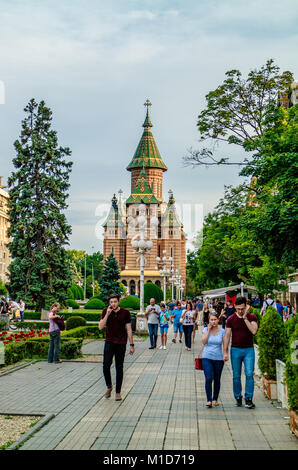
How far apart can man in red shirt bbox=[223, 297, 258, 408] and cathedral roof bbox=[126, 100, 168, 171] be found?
9373cm

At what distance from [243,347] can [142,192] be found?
289ft

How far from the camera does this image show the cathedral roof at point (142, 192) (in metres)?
94.4

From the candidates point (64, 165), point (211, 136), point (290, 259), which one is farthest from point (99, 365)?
point (64, 165)

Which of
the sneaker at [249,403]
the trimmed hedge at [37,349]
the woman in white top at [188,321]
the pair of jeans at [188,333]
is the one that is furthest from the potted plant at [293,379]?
the pair of jeans at [188,333]

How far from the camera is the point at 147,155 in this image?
4033 inches

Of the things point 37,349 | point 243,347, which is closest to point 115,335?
point 243,347

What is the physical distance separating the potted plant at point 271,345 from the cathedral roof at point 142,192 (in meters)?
84.8

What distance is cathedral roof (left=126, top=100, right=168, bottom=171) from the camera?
332 ft

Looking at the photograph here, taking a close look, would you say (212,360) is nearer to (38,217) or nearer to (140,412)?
(140,412)

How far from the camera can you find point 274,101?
2291cm

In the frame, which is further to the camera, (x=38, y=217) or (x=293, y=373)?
(x=38, y=217)

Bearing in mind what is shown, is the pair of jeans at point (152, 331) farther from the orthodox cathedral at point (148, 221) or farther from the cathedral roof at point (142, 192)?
the cathedral roof at point (142, 192)

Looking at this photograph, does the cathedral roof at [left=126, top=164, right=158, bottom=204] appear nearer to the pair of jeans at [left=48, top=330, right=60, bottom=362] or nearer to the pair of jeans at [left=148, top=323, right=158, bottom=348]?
the pair of jeans at [left=148, top=323, right=158, bottom=348]

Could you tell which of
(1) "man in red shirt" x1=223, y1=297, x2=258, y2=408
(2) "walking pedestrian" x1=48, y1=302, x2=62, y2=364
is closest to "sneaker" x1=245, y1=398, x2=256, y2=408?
(1) "man in red shirt" x1=223, y1=297, x2=258, y2=408
